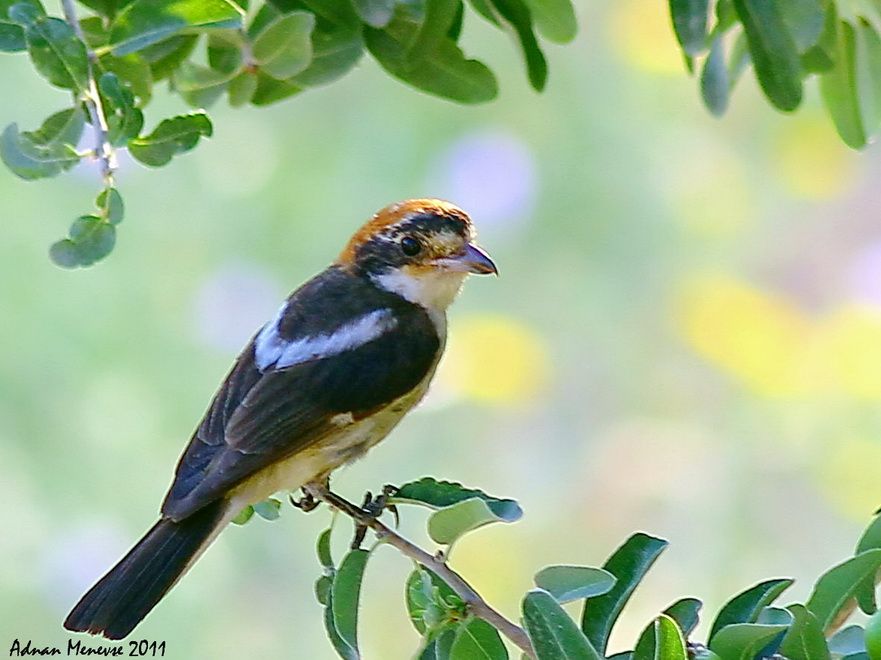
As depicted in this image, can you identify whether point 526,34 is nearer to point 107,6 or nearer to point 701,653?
point 107,6

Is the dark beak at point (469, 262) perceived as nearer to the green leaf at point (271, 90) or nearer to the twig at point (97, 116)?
the green leaf at point (271, 90)

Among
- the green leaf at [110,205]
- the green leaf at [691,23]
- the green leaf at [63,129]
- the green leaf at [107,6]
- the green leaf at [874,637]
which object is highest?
the green leaf at [691,23]

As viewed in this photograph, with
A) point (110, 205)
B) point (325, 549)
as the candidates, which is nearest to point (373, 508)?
point (325, 549)

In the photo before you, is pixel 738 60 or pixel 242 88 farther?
pixel 738 60

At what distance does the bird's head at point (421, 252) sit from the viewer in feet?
9.02

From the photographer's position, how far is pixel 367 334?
8.68ft

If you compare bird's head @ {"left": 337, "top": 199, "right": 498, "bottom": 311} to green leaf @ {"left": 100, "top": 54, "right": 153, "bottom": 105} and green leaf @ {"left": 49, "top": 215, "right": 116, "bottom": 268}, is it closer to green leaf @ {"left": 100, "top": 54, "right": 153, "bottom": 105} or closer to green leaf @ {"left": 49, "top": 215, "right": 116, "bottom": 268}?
green leaf @ {"left": 100, "top": 54, "right": 153, "bottom": 105}

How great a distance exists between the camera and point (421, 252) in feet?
9.12

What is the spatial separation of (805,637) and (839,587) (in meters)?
0.12

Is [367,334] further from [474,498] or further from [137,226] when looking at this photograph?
[137,226]

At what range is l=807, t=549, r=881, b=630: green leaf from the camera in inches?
64.6

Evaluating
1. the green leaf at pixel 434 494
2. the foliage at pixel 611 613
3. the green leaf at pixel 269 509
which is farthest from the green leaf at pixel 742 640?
the green leaf at pixel 269 509

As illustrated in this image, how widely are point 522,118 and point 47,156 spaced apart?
11.7 ft

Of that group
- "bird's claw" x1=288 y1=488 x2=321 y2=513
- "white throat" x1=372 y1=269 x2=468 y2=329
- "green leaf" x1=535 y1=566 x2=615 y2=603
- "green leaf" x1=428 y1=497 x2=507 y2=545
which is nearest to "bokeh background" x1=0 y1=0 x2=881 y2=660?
"bird's claw" x1=288 y1=488 x2=321 y2=513
